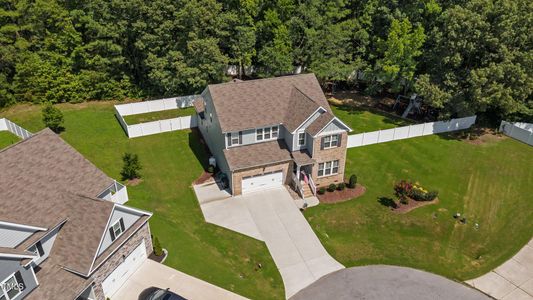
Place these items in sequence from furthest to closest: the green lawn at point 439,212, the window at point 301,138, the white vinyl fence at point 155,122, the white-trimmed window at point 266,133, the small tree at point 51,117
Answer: the white vinyl fence at point 155,122, the small tree at point 51,117, the white-trimmed window at point 266,133, the window at point 301,138, the green lawn at point 439,212

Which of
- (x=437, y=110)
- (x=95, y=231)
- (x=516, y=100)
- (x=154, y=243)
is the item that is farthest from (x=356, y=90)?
(x=95, y=231)

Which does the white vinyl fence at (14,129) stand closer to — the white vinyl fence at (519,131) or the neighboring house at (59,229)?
the neighboring house at (59,229)

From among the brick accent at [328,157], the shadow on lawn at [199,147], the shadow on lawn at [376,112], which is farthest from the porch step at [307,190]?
the shadow on lawn at [376,112]

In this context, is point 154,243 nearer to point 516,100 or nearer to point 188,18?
point 188,18

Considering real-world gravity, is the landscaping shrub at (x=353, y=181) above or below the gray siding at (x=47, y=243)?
below

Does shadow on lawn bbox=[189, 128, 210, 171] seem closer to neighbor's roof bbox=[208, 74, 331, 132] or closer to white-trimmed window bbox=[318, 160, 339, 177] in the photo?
neighbor's roof bbox=[208, 74, 331, 132]

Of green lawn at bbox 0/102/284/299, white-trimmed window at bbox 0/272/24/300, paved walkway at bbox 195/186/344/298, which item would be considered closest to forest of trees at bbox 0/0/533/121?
green lawn at bbox 0/102/284/299

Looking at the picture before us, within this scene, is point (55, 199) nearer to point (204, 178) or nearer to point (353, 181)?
point (204, 178)
